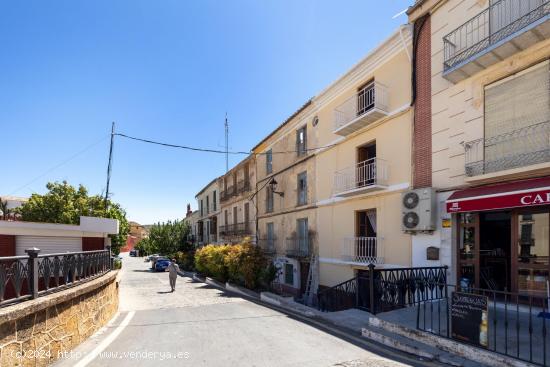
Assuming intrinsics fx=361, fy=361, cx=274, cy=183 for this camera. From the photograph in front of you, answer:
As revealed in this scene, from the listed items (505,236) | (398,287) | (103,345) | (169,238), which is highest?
(505,236)

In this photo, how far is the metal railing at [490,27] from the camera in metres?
7.71

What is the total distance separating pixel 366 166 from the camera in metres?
13.0

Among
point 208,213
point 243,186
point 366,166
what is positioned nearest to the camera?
point 366,166

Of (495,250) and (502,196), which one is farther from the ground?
(502,196)

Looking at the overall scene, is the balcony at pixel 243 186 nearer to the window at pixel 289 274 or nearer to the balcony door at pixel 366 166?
the window at pixel 289 274

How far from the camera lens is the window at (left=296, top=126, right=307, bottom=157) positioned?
1852cm

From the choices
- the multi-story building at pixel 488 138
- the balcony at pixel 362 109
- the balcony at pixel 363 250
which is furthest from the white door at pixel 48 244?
the multi-story building at pixel 488 138

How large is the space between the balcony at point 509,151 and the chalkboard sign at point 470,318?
351 cm

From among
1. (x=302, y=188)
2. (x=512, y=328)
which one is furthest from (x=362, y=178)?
(x=512, y=328)

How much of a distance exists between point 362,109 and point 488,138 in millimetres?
5546

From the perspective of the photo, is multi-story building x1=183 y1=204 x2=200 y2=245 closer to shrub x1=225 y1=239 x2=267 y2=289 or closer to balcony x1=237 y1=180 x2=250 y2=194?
balcony x1=237 y1=180 x2=250 y2=194

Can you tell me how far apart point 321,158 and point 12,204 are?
5966 cm

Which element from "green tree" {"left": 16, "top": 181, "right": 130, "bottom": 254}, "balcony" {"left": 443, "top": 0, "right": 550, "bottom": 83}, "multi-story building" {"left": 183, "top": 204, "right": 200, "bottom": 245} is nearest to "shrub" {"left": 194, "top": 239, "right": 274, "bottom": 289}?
"balcony" {"left": 443, "top": 0, "right": 550, "bottom": 83}

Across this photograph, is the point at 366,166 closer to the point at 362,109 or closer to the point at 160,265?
the point at 362,109
